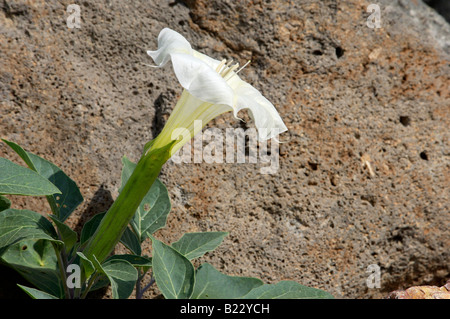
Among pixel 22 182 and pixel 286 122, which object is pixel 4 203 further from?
pixel 286 122

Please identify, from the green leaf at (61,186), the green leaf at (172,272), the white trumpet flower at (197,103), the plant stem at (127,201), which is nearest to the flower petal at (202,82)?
the white trumpet flower at (197,103)

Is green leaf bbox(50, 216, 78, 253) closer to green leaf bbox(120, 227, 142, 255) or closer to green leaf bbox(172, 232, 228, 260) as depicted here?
green leaf bbox(120, 227, 142, 255)

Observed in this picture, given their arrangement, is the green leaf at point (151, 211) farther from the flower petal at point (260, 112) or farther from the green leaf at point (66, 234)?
the flower petal at point (260, 112)

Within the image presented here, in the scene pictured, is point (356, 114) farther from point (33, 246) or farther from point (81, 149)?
point (33, 246)

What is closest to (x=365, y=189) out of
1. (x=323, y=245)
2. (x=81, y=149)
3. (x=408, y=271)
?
(x=323, y=245)

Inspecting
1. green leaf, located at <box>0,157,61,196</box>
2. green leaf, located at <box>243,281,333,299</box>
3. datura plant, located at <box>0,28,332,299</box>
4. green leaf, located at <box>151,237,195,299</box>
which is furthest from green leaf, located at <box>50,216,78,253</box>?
green leaf, located at <box>243,281,333,299</box>

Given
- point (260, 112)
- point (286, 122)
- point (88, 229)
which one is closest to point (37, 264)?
point (88, 229)

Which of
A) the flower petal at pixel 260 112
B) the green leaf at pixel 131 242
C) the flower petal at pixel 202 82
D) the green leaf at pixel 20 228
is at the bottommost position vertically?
the green leaf at pixel 131 242
